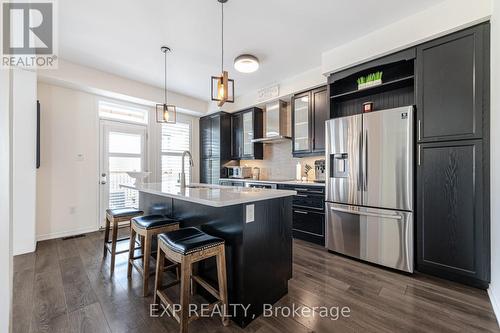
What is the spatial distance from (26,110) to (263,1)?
3496mm

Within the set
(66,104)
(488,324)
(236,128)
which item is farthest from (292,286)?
(66,104)

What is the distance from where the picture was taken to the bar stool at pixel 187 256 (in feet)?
4.63

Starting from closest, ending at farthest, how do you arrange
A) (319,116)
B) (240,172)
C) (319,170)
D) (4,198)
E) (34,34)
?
(4,198), (34,34), (319,116), (319,170), (240,172)

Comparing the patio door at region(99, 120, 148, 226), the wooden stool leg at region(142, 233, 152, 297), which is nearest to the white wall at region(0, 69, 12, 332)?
the wooden stool leg at region(142, 233, 152, 297)

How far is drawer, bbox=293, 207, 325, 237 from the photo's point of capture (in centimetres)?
317

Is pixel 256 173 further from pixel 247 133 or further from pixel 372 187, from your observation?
pixel 372 187

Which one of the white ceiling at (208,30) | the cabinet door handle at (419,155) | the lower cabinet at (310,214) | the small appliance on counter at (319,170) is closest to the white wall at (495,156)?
the cabinet door handle at (419,155)

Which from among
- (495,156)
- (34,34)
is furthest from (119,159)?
(495,156)

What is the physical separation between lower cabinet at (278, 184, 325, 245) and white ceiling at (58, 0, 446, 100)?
79.4 inches

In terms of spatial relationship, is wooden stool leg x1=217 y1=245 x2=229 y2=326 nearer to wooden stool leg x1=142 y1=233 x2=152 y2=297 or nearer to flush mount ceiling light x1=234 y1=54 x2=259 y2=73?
wooden stool leg x1=142 y1=233 x2=152 y2=297

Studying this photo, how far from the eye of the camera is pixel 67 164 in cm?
364

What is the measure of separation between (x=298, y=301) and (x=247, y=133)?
11.5 feet

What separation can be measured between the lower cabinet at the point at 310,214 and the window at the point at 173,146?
109 inches

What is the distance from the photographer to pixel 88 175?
3852 millimetres
